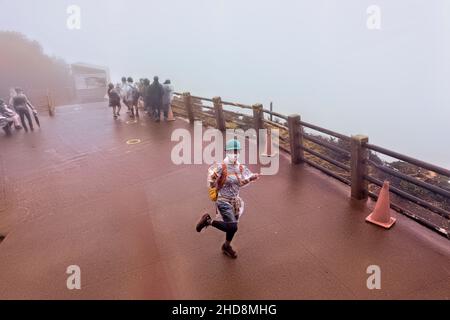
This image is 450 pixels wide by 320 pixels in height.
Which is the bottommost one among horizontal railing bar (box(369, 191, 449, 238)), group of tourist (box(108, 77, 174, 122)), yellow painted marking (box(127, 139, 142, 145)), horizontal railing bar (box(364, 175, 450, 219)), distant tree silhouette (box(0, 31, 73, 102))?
horizontal railing bar (box(369, 191, 449, 238))

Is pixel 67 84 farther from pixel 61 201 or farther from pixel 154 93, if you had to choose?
pixel 61 201

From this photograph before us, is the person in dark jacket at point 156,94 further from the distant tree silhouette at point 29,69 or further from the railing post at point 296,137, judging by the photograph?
the distant tree silhouette at point 29,69

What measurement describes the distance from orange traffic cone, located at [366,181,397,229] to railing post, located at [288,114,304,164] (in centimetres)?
309

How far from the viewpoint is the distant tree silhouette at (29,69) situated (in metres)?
53.5

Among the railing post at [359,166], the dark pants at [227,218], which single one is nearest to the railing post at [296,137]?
→ the railing post at [359,166]

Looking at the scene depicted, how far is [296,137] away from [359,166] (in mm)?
2325

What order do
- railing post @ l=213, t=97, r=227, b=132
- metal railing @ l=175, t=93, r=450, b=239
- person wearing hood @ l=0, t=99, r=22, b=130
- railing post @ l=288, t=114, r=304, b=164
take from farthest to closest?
person wearing hood @ l=0, t=99, r=22, b=130, railing post @ l=213, t=97, r=227, b=132, railing post @ l=288, t=114, r=304, b=164, metal railing @ l=175, t=93, r=450, b=239

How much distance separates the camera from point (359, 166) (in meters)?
6.38

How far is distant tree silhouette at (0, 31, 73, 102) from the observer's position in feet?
176

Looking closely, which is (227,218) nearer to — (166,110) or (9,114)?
(166,110)

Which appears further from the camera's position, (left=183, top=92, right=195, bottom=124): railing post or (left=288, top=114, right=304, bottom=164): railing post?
(left=183, top=92, right=195, bottom=124): railing post

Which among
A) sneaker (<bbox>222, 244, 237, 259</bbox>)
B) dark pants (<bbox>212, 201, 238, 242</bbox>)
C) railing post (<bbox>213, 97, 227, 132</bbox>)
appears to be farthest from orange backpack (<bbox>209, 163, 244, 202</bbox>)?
railing post (<bbox>213, 97, 227, 132</bbox>)

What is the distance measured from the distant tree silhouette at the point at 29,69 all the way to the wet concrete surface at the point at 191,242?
169ft

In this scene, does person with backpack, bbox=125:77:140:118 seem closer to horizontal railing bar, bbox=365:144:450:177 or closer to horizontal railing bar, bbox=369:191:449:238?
horizontal railing bar, bbox=365:144:450:177
